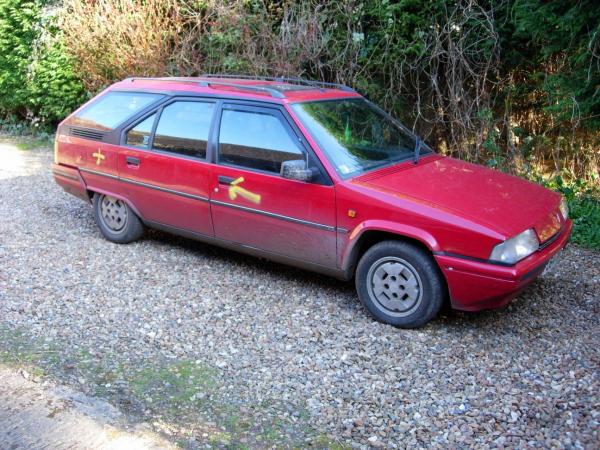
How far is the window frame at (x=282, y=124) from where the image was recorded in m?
4.65

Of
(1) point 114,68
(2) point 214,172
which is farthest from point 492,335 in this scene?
(1) point 114,68

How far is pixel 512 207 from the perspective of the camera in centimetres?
438

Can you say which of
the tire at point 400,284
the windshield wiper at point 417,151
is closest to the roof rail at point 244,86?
the windshield wiper at point 417,151

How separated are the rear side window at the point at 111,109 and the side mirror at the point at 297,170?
1926 millimetres

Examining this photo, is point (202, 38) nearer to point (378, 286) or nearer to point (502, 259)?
point (378, 286)

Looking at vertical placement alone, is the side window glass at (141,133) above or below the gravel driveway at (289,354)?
above

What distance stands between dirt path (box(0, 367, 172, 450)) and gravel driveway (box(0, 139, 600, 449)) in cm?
12

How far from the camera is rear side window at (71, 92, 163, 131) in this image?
5988mm

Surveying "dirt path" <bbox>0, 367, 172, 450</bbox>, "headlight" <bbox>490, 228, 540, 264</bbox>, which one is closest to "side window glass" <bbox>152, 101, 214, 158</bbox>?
"dirt path" <bbox>0, 367, 172, 450</bbox>

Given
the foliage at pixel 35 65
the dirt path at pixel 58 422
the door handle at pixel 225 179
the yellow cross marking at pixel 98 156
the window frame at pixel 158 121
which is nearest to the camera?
the dirt path at pixel 58 422

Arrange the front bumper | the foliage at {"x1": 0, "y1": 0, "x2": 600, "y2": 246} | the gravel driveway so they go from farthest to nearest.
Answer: the foliage at {"x1": 0, "y1": 0, "x2": 600, "y2": 246}, the front bumper, the gravel driveway

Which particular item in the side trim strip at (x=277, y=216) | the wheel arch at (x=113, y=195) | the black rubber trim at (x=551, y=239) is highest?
the side trim strip at (x=277, y=216)

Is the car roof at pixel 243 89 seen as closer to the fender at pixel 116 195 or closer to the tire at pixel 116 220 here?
the fender at pixel 116 195

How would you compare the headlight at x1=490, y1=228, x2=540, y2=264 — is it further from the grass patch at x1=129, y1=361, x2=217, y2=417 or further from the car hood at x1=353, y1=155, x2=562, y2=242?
the grass patch at x1=129, y1=361, x2=217, y2=417
